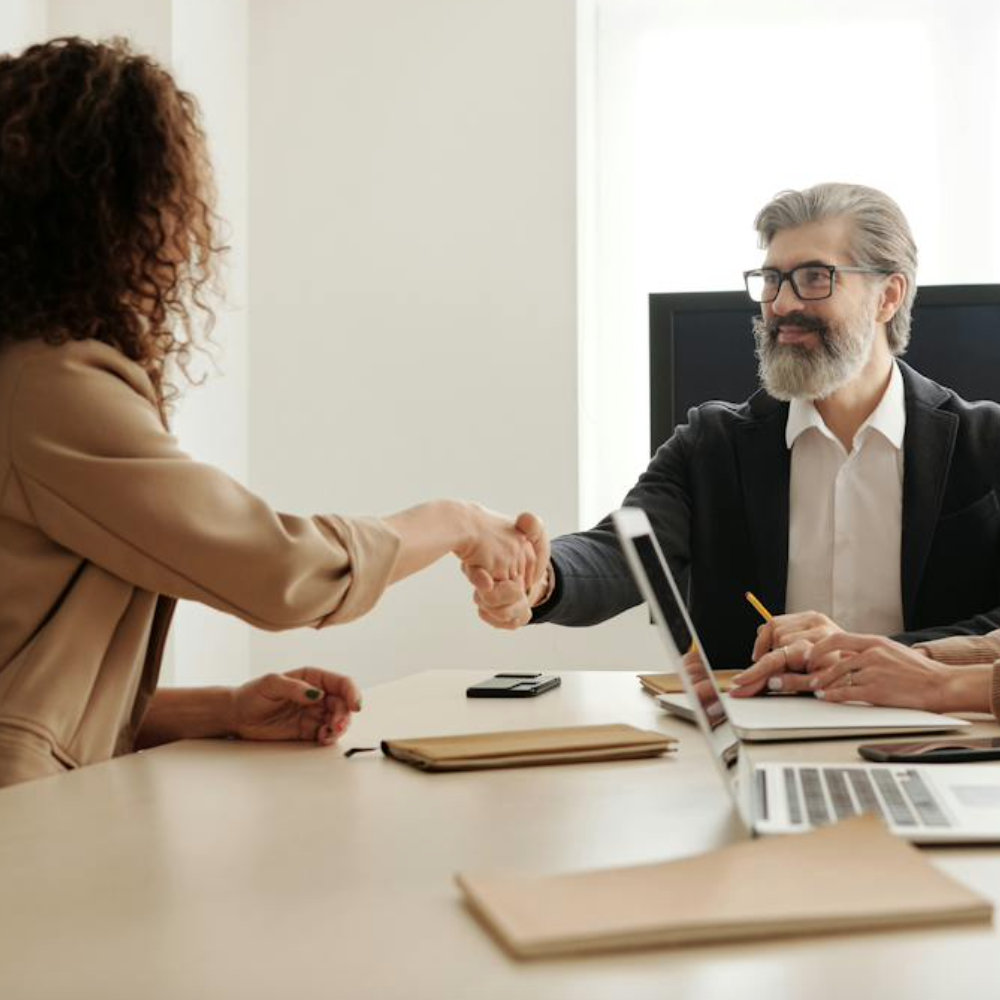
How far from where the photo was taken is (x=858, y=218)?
2.75 metres

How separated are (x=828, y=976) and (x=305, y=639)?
12.0 feet

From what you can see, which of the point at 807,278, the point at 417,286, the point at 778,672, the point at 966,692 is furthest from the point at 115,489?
the point at 417,286

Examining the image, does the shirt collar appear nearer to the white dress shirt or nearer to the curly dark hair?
the white dress shirt

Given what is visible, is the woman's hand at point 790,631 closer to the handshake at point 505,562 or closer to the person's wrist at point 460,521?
the handshake at point 505,562

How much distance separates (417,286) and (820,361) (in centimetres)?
179

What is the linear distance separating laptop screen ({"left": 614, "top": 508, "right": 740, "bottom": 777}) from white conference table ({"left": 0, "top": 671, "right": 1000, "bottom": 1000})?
0.06 m

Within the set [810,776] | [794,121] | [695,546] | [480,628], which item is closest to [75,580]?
[810,776]

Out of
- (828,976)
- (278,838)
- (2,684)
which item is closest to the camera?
(828,976)

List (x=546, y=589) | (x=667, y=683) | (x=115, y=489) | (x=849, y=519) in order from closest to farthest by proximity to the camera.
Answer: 1. (x=115, y=489)
2. (x=667, y=683)
3. (x=546, y=589)
4. (x=849, y=519)

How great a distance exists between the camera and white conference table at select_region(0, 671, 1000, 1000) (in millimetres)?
669

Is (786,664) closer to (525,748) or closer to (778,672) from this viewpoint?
Answer: (778,672)

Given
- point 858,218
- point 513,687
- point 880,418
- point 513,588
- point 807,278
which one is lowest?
point 513,687

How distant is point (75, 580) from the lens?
4.28 ft

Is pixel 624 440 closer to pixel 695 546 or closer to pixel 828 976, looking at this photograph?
pixel 695 546
